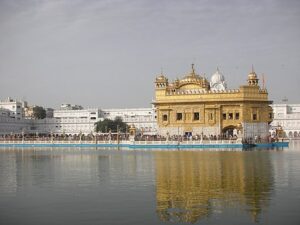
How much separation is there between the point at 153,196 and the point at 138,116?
91537 millimetres

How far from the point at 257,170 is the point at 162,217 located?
11.7 meters

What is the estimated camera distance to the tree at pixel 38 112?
120219 mm

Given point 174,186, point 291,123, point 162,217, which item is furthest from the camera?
point 291,123

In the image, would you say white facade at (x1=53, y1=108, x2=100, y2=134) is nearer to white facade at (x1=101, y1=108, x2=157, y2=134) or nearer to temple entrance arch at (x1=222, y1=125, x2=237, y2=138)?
white facade at (x1=101, y1=108, x2=157, y2=134)

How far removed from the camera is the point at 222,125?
5419 centimetres

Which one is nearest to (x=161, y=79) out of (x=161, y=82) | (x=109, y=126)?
(x=161, y=82)

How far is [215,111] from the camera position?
54062mm

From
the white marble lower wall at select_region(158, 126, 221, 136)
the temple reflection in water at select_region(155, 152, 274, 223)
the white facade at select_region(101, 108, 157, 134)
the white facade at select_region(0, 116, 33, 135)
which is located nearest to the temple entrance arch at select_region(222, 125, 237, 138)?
the white marble lower wall at select_region(158, 126, 221, 136)

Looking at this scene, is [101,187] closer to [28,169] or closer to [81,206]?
[81,206]

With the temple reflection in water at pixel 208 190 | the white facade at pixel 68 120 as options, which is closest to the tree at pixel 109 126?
the white facade at pixel 68 120

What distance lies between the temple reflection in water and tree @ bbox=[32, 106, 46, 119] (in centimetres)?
9812

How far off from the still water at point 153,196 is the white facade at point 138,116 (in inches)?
2768

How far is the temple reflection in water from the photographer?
14.1m

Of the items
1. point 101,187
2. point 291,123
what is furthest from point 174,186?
point 291,123
